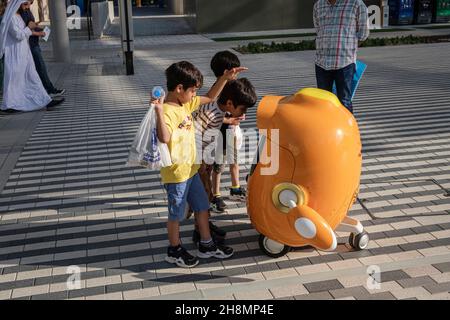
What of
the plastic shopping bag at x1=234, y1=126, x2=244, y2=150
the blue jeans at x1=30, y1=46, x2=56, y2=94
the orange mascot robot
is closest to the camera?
the orange mascot robot

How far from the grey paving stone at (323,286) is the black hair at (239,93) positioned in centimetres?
135

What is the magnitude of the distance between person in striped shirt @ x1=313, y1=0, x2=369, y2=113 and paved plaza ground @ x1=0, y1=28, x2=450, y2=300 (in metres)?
1.03

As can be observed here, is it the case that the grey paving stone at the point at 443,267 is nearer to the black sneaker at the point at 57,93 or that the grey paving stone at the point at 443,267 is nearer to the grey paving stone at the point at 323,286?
the grey paving stone at the point at 323,286

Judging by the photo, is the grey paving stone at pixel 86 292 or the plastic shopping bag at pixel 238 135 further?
the plastic shopping bag at pixel 238 135

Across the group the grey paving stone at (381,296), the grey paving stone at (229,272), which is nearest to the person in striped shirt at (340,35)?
the grey paving stone at (229,272)

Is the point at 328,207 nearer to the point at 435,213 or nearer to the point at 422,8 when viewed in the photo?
the point at 435,213

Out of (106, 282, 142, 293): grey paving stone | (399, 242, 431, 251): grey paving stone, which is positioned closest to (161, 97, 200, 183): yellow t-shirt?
(106, 282, 142, 293): grey paving stone

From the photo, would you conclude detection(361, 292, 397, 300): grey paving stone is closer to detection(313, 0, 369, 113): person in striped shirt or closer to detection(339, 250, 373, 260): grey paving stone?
detection(339, 250, 373, 260): grey paving stone

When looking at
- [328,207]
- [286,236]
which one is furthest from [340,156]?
[286,236]

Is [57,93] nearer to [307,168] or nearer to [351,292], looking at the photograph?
[307,168]

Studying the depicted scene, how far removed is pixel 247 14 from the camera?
76.0 feet

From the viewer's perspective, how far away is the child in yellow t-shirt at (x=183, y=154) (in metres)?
3.55

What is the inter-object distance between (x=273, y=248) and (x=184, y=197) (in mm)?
733

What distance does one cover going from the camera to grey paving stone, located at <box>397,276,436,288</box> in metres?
3.48
